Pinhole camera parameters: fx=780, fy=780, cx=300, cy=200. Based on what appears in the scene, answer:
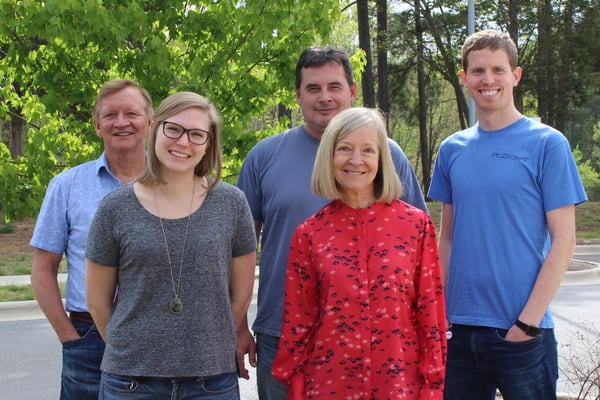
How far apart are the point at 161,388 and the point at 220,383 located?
0.22 metres

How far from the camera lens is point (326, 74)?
3.52 metres

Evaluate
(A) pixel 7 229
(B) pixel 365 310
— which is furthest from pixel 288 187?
(A) pixel 7 229

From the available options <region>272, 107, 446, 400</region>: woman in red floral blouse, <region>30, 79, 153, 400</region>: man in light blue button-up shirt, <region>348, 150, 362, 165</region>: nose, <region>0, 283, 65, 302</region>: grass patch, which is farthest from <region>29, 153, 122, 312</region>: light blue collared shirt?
<region>0, 283, 65, 302</region>: grass patch

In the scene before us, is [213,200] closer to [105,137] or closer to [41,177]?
[105,137]

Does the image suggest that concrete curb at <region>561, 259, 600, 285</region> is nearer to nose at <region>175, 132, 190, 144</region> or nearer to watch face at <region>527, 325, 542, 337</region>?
watch face at <region>527, 325, 542, 337</region>

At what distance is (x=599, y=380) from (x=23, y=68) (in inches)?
172

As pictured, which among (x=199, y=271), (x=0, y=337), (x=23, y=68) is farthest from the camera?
(x=0, y=337)

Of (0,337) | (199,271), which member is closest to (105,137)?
(199,271)

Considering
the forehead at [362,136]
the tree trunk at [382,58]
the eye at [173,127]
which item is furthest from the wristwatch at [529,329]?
the tree trunk at [382,58]

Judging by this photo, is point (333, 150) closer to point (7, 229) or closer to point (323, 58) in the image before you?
point (323, 58)

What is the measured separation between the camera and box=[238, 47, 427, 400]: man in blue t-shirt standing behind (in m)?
3.44

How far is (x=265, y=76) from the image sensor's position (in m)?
5.73

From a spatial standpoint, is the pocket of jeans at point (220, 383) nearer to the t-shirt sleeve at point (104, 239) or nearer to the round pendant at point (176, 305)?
the round pendant at point (176, 305)

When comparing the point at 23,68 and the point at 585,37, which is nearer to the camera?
the point at 23,68
